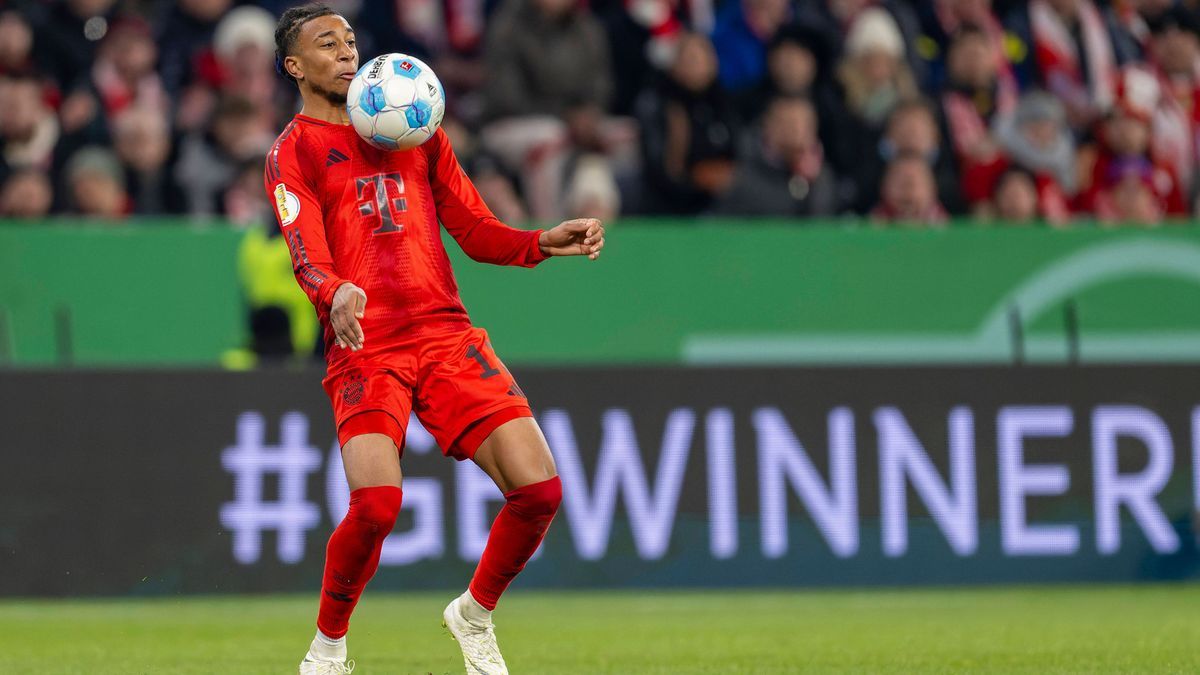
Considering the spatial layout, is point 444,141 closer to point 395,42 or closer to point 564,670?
point 564,670

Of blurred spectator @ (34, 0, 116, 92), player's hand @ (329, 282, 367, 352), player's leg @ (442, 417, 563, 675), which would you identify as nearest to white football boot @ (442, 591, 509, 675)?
player's leg @ (442, 417, 563, 675)

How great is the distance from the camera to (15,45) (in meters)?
12.4

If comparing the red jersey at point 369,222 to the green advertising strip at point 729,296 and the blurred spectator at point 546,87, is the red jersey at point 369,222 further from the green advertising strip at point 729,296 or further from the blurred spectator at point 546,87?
the blurred spectator at point 546,87

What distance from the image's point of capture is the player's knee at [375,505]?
239 inches

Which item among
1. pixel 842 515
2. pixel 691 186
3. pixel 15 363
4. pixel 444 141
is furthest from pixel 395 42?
pixel 444 141

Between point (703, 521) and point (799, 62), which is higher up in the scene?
point (799, 62)

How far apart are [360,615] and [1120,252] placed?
5.32m

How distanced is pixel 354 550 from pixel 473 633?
559 mm

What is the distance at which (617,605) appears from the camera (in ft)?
33.5

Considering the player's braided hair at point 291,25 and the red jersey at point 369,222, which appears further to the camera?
the player's braided hair at point 291,25

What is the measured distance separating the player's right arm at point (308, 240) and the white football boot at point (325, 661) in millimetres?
1061

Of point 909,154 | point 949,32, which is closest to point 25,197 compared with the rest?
point 909,154

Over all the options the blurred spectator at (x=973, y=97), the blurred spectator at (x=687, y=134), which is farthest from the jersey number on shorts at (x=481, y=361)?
the blurred spectator at (x=973, y=97)

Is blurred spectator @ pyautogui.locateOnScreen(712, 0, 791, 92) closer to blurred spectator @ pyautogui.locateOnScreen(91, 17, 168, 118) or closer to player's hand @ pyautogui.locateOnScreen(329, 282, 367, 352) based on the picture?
blurred spectator @ pyautogui.locateOnScreen(91, 17, 168, 118)
